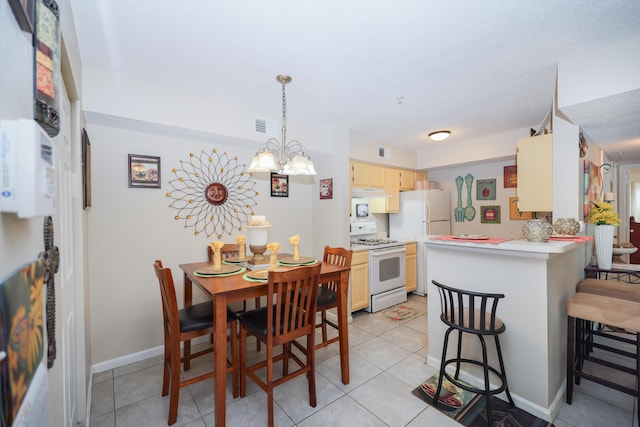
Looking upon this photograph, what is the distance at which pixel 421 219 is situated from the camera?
14.6 ft

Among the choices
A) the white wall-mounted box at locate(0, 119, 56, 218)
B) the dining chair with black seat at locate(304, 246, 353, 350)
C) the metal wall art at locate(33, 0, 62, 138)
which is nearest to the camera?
the white wall-mounted box at locate(0, 119, 56, 218)

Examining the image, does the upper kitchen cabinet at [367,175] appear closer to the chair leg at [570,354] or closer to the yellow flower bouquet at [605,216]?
the yellow flower bouquet at [605,216]

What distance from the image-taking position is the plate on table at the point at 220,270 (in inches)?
81.4

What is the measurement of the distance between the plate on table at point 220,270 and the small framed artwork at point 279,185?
4.33ft

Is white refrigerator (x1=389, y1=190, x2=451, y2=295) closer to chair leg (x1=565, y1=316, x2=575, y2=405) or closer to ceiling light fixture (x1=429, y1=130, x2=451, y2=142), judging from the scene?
ceiling light fixture (x1=429, y1=130, x2=451, y2=142)

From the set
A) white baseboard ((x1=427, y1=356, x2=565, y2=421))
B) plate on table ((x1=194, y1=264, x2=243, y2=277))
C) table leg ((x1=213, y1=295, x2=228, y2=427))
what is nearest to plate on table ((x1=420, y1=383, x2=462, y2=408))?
white baseboard ((x1=427, y1=356, x2=565, y2=421))

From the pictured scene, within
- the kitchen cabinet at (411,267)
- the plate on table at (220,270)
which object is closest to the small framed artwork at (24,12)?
the plate on table at (220,270)

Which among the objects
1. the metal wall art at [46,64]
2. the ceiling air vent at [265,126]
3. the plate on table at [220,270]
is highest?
the ceiling air vent at [265,126]

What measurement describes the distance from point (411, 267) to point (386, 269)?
68 centimetres

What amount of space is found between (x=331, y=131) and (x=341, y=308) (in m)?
2.21

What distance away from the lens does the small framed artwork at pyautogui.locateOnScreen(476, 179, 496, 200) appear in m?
4.46

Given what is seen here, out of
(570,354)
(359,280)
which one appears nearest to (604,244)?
(570,354)

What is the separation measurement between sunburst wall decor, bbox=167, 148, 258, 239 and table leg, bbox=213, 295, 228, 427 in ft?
4.71

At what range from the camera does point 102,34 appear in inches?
68.6
